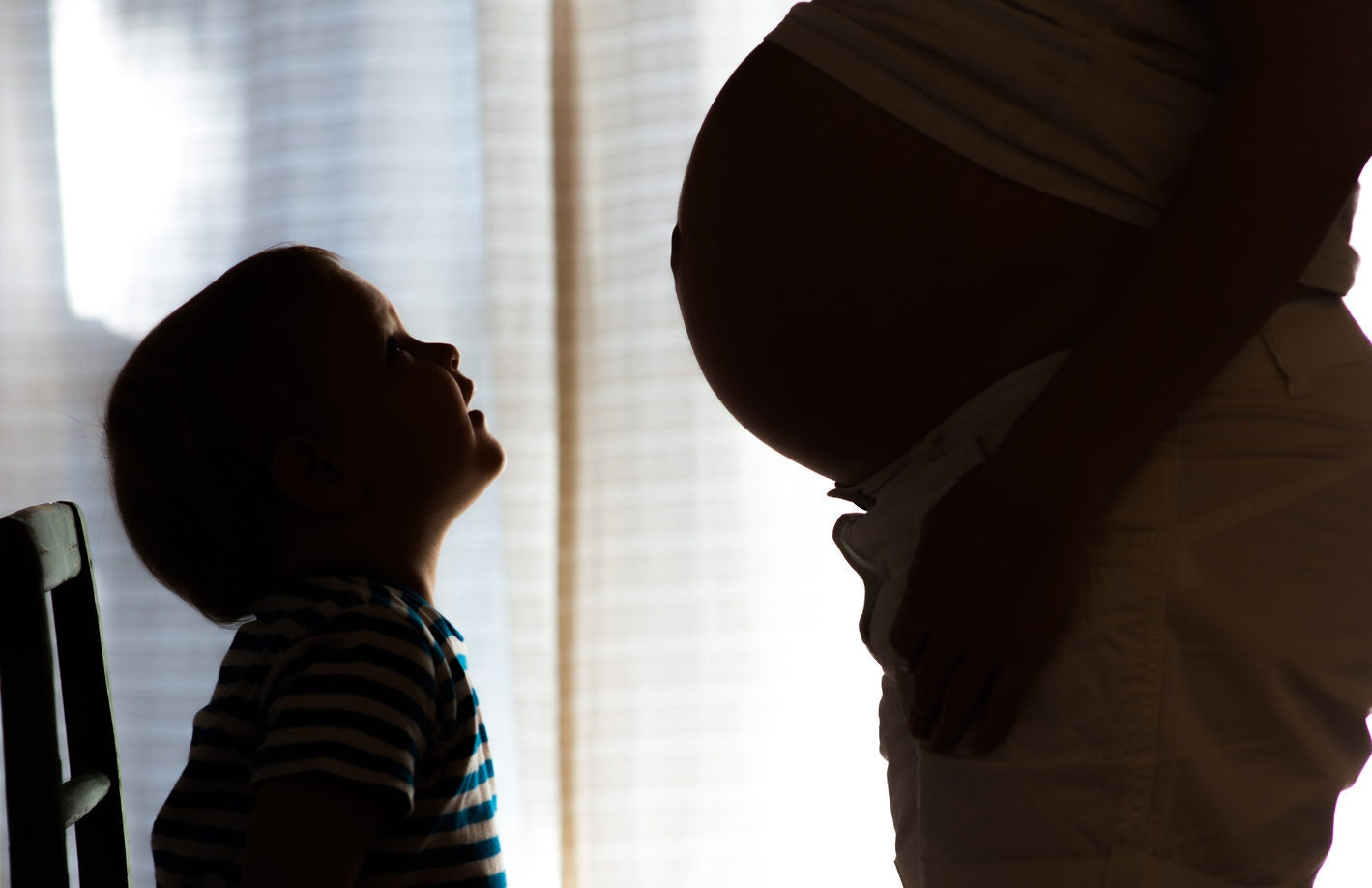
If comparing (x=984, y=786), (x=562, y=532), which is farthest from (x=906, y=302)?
(x=562, y=532)

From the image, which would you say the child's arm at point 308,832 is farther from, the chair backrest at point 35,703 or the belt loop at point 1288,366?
the belt loop at point 1288,366

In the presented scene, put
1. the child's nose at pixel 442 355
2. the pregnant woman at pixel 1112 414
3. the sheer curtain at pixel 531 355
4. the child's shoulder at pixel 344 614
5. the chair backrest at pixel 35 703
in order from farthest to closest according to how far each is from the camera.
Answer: the sheer curtain at pixel 531 355, the child's nose at pixel 442 355, the child's shoulder at pixel 344 614, the chair backrest at pixel 35 703, the pregnant woman at pixel 1112 414

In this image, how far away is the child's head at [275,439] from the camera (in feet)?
2.87

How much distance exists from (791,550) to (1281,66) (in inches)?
45.9

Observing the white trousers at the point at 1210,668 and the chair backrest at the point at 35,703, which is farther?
the chair backrest at the point at 35,703

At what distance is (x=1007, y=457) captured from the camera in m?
0.59

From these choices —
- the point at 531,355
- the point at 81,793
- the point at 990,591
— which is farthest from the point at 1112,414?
the point at 531,355

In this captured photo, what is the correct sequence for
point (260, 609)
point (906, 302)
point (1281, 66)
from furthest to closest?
point (260, 609) → point (906, 302) → point (1281, 66)

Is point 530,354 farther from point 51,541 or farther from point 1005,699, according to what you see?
point 1005,699

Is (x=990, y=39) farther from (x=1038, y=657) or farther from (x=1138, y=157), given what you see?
(x=1038, y=657)

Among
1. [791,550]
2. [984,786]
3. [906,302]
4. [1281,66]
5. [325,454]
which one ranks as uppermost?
[1281,66]

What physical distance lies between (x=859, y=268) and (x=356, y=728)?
1.40 ft

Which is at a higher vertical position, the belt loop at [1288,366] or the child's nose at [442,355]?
the belt loop at [1288,366]

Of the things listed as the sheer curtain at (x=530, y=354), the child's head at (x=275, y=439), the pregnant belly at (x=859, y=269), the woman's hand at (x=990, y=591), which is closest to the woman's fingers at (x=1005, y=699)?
the woman's hand at (x=990, y=591)
